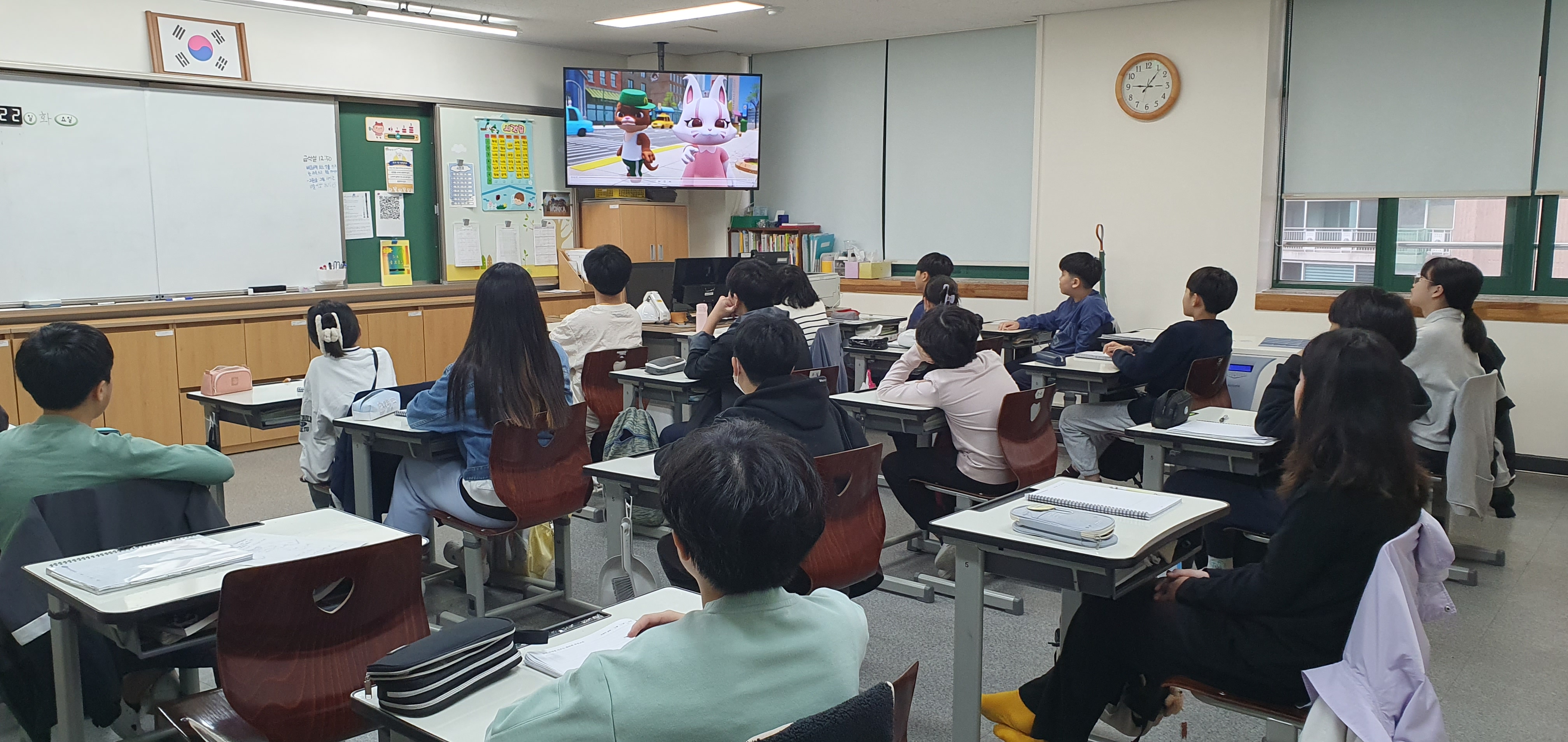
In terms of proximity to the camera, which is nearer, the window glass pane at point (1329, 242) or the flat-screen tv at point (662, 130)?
the window glass pane at point (1329, 242)

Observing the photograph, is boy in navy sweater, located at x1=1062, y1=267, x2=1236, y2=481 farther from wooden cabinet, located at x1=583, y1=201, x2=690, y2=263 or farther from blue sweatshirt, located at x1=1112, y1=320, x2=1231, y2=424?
wooden cabinet, located at x1=583, y1=201, x2=690, y2=263

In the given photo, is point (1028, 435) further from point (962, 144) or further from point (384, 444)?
point (962, 144)

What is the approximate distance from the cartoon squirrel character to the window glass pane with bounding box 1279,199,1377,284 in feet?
15.1

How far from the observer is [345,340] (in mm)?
4051

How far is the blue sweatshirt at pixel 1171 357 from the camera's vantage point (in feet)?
15.6

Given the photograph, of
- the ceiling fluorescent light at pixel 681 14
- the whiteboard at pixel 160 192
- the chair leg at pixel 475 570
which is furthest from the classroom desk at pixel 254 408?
the ceiling fluorescent light at pixel 681 14

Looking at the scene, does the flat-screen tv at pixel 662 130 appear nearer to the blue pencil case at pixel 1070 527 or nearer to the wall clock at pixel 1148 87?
the wall clock at pixel 1148 87

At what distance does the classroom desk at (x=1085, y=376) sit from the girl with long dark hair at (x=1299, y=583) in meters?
2.47

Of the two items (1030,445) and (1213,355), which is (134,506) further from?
(1213,355)

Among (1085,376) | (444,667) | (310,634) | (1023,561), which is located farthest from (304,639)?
(1085,376)

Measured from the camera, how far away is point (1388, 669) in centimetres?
197

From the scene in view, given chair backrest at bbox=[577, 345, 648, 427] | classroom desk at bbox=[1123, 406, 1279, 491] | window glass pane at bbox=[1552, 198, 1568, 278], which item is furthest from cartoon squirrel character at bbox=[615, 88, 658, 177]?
window glass pane at bbox=[1552, 198, 1568, 278]

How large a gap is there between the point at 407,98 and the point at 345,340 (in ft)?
13.0

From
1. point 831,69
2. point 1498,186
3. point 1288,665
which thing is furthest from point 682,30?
point 1288,665
